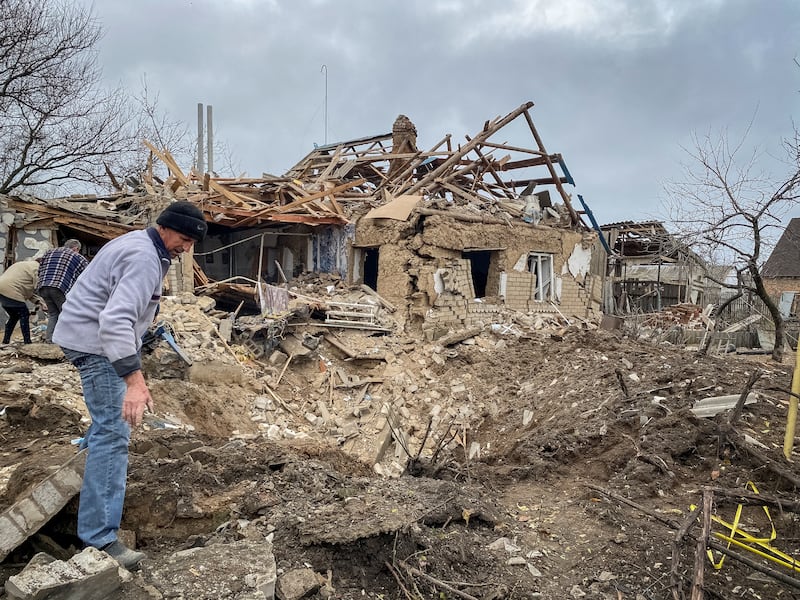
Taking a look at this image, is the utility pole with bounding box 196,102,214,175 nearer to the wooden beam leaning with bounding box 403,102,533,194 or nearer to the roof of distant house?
the wooden beam leaning with bounding box 403,102,533,194

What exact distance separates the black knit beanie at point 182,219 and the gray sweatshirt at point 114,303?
15 centimetres

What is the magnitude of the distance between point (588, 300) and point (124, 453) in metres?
14.4

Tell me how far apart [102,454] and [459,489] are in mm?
2471

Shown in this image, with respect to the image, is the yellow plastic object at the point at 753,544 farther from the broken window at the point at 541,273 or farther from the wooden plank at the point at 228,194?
the wooden plank at the point at 228,194

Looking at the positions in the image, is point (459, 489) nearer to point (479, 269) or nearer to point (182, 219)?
point (182, 219)

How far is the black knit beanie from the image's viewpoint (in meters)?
2.68

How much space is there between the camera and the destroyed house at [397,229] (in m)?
11.6

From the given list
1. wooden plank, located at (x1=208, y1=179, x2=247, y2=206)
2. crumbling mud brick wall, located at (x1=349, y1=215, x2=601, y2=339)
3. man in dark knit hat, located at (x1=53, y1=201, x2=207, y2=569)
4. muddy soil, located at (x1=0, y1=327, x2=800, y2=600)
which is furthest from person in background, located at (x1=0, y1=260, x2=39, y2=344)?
crumbling mud brick wall, located at (x1=349, y1=215, x2=601, y2=339)

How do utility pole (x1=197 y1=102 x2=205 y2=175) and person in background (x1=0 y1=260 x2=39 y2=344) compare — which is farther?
utility pole (x1=197 y1=102 x2=205 y2=175)

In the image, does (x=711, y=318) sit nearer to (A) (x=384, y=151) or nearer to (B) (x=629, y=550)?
(A) (x=384, y=151)

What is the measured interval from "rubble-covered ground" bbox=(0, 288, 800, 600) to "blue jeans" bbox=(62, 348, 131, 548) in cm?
32

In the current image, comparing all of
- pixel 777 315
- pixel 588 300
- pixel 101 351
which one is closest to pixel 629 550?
pixel 101 351

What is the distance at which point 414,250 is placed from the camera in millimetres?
12047

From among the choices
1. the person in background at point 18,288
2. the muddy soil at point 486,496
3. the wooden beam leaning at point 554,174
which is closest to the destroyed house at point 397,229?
the wooden beam leaning at point 554,174
